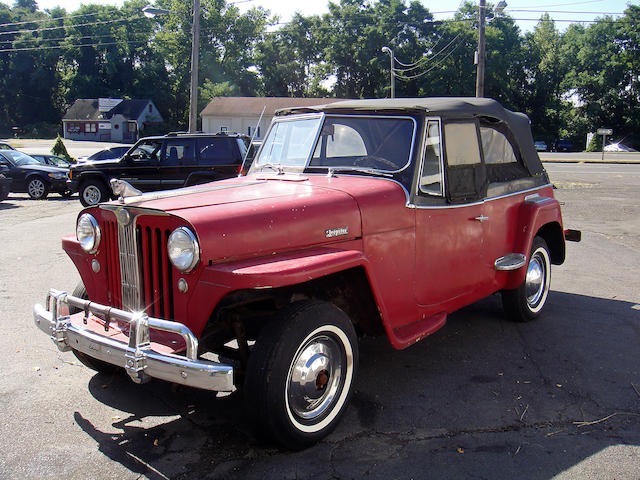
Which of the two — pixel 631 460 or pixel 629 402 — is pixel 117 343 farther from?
pixel 629 402

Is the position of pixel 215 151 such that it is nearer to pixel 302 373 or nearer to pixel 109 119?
pixel 302 373

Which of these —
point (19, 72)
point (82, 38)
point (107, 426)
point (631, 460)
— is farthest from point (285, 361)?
point (19, 72)

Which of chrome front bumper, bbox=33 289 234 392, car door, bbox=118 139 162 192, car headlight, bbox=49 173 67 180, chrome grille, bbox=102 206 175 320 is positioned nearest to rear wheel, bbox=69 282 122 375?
chrome grille, bbox=102 206 175 320

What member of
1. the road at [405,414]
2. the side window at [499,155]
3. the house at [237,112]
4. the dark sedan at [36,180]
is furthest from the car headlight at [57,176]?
the house at [237,112]

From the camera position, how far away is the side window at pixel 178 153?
13422 millimetres

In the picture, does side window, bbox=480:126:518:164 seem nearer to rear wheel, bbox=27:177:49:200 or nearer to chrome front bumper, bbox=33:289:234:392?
chrome front bumper, bbox=33:289:234:392

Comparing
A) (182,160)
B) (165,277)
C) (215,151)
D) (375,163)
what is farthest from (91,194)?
(165,277)

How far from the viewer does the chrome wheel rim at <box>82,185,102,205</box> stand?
14953mm

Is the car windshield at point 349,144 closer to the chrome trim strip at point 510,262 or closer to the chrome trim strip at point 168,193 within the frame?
the chrome trim strip at point 168,193

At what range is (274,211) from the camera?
345 cm

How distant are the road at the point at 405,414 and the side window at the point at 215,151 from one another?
7.59 meters

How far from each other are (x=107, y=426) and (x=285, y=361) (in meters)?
1.31

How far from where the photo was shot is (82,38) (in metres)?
75.4

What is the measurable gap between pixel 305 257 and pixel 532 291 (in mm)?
3304
